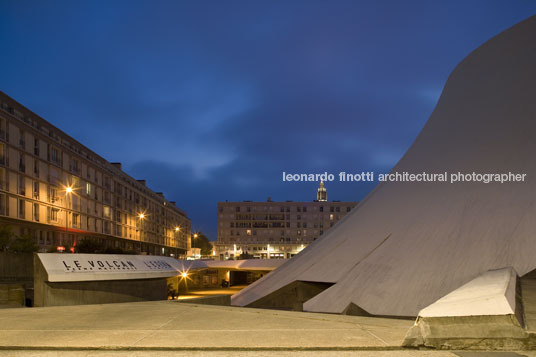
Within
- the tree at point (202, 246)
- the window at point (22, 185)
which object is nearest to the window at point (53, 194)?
the window at point (22, 185)

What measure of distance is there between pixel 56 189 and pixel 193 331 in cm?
5250

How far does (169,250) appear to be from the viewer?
111m

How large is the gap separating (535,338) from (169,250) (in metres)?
111

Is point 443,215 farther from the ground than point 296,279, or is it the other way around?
point 443,215

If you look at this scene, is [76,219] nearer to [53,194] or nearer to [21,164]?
[53,194]

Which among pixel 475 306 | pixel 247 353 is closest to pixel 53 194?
pixel 247 353

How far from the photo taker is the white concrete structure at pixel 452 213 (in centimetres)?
1176

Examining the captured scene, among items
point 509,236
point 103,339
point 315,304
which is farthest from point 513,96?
point 103,339

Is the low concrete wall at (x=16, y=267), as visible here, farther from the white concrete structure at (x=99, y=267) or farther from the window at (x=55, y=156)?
the window at (x=55, y=156)

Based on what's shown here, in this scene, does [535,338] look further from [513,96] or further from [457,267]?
[513,96]

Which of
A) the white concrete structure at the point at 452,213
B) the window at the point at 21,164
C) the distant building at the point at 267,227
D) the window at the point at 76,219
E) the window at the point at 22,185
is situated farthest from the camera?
the distant building at the point at 267,227

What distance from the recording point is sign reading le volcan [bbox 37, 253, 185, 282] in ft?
59.0

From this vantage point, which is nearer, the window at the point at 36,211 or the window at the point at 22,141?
the window at the point at 22,141

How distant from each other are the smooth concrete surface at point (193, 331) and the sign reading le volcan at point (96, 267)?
30.8 ft
